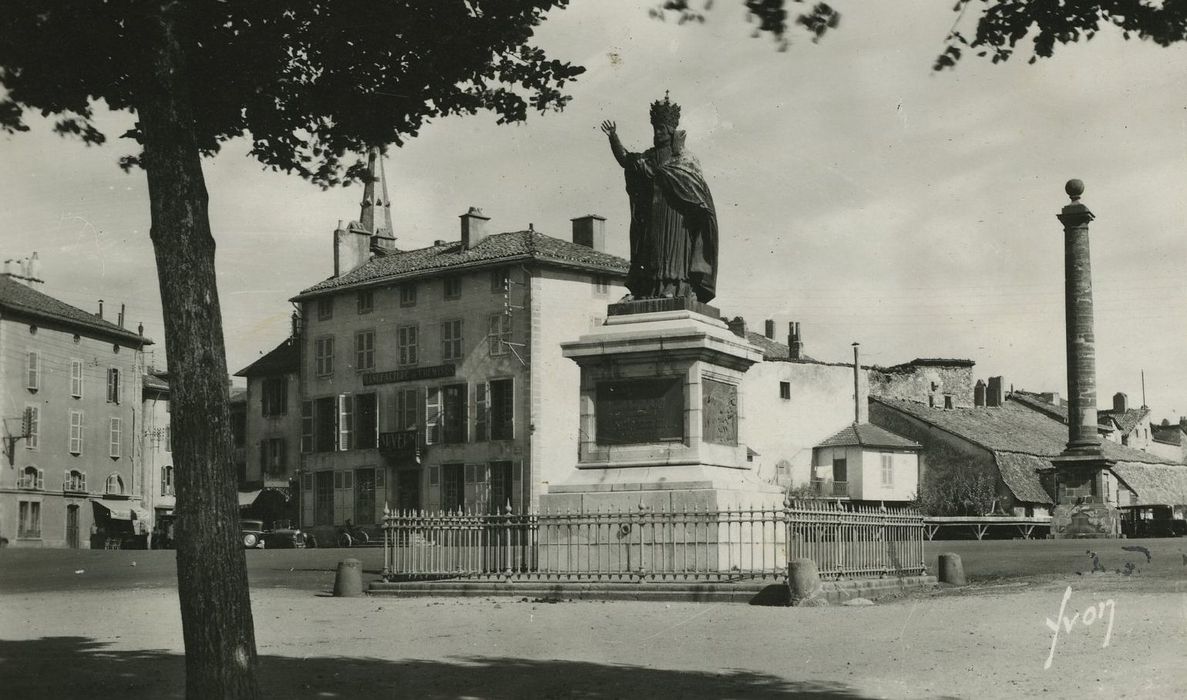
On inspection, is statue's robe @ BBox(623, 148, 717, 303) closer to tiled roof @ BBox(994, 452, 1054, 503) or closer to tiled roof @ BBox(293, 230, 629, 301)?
tiled roof @ BBox(293, 230, 629, 301)

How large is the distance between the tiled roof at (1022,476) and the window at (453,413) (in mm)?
22116

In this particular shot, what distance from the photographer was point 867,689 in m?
8.16

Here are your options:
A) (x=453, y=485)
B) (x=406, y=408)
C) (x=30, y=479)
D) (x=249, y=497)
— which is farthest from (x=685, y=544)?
(x=249, y=497)

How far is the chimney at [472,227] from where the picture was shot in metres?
54.6

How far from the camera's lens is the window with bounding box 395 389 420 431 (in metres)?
54.2

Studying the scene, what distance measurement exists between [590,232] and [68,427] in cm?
2210

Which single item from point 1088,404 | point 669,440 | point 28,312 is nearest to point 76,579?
point 669,440

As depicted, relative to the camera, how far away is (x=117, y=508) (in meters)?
56.2

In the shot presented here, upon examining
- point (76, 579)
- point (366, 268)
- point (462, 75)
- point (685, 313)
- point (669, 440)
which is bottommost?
point (76, 579)

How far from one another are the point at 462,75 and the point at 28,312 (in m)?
35.1

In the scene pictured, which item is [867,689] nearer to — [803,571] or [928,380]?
[803,571]

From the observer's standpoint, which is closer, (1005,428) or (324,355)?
(324,355)

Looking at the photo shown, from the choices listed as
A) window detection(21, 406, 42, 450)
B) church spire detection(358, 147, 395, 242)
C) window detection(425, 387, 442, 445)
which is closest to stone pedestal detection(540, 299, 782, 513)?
window detection(425, 387, 442, 445)

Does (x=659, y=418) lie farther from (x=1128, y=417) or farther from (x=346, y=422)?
(x=1128, y=417)
